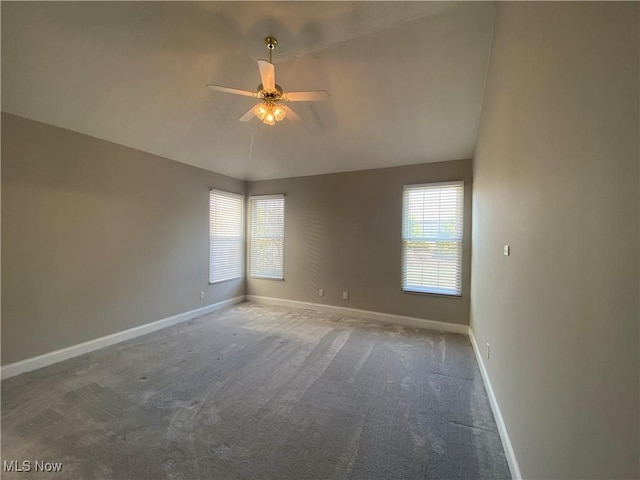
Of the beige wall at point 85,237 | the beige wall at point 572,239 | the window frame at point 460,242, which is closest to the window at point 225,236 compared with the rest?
the beige wall at point 85,237

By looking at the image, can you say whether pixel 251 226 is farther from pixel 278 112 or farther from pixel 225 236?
pixel 278 112

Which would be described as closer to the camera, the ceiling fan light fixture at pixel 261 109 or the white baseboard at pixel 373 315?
the ceiling fan light fixture at pixel 261 109

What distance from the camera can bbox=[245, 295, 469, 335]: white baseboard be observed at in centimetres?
390

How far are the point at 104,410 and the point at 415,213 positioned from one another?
420 cm

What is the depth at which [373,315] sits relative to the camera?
4410 mm

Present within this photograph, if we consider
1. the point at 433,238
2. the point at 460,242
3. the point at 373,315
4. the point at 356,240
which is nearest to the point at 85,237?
the point at 356,240

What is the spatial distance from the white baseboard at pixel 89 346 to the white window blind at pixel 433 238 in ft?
11.9

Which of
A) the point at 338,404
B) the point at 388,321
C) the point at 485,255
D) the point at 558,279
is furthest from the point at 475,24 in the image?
the point at 388,321

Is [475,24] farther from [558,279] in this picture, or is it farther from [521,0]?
[558,279]

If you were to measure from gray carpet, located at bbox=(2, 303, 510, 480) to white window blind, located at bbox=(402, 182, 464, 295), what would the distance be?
975 millimetres

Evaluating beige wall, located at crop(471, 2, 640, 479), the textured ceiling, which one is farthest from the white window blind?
beige wall, located at crop(471, 2, 640, 479)

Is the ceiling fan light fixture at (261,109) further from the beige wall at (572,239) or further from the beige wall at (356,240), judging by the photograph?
the beige wall at (356,240)

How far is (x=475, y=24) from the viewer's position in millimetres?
2158

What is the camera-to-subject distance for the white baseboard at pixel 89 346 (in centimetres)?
256
